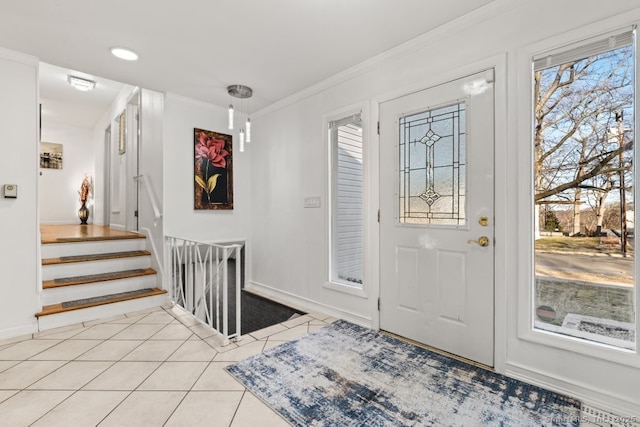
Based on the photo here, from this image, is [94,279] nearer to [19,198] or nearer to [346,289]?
[19,198]

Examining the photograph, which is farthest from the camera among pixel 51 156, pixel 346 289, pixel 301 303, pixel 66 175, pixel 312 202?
pixel 66 175

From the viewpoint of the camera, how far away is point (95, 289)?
312 cm

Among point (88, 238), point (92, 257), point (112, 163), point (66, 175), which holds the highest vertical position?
point (112, 163)

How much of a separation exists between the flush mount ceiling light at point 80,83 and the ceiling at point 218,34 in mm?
1485

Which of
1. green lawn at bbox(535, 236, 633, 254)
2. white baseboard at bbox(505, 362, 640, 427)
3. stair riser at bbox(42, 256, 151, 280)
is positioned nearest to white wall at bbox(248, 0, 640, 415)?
white baseboard at bbox(505, 362, 640, 427)

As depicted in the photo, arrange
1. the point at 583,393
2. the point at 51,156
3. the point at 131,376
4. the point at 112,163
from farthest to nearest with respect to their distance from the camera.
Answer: the point at 51,156
the point at 112,163
the point at 131,376
the point at 583,393

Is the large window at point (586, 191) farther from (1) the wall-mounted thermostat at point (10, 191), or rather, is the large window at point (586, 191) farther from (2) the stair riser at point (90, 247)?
(2) the stair riser at point (90, 247)

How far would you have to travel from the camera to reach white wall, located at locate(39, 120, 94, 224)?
618 cm

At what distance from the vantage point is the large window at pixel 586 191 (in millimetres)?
1628

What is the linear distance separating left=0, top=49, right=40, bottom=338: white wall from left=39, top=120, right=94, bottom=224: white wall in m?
4.61

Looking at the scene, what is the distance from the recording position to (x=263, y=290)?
4.00 meters

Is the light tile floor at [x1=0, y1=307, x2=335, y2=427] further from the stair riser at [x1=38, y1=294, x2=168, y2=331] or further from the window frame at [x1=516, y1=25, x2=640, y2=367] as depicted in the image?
the window frame at [x1=516, y1=25, x2=640, y2=367]

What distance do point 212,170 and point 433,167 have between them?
2700 mm

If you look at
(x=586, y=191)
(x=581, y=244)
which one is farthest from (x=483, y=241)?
(x=586, y=191)
